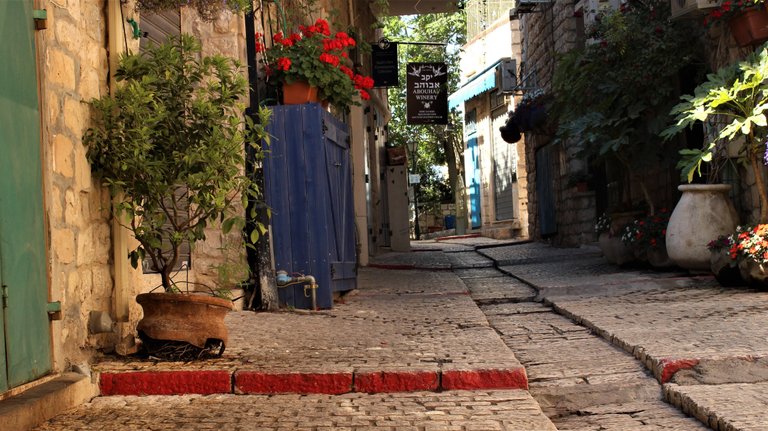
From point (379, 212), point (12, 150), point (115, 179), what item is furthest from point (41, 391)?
point (379, 212)

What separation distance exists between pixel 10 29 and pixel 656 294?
223 inches

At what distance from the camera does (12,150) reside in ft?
12.3

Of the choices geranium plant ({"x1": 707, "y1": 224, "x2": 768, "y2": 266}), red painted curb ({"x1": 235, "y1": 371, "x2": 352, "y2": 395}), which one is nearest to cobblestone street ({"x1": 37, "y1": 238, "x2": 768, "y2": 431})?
red painted curb ({"x1": 235, "y1": 371, "x2": 352, "y2": 395})

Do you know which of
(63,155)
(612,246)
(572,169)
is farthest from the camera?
(572,169)

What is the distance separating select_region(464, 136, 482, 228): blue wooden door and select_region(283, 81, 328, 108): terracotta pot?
19.0 meters

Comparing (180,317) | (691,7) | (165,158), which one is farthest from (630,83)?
(180,317)

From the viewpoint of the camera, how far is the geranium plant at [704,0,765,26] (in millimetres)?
7848

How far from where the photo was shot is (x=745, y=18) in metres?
8.02

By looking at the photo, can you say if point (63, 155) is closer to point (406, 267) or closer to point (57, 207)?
point (57, 207)

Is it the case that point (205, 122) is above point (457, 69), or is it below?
below

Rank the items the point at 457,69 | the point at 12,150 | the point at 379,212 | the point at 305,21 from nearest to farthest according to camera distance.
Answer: the point at 12,150, the point at 305,21, the point at 379,212, the point at 457,69

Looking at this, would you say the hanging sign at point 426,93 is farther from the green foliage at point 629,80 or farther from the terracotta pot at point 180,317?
the terracotta pot at point 180,317

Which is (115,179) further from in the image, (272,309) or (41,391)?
(272,309)

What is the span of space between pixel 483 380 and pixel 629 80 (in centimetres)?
635
